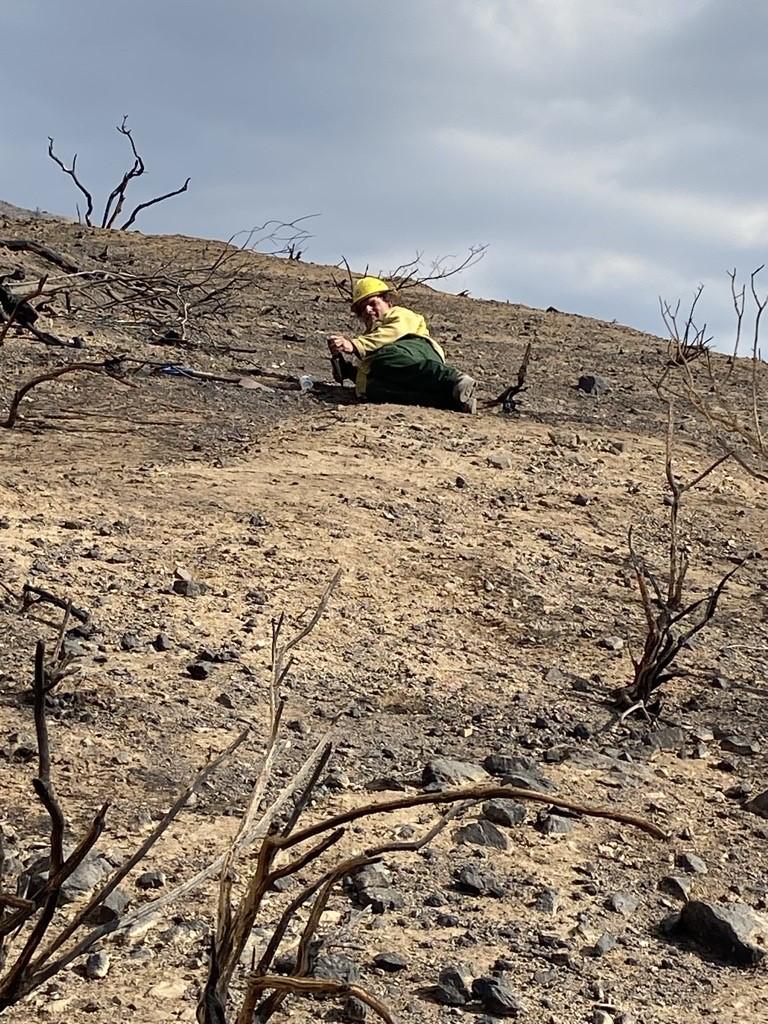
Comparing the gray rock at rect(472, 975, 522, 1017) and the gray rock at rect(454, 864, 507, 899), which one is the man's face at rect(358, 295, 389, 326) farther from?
the gray rock at rect(472, 975, 522, 1017)

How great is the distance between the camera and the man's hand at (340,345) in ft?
20.7

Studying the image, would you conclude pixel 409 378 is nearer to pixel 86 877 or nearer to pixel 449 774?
pixel 449 774

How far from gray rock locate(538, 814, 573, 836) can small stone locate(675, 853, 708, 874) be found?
0.77ft

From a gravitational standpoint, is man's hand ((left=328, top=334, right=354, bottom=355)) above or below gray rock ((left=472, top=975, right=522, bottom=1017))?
above

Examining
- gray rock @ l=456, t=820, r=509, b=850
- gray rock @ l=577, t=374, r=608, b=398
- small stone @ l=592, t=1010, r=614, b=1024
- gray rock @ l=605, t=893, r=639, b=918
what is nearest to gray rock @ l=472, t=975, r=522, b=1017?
small stone @ l=592, t=1010, r=614, b=1024

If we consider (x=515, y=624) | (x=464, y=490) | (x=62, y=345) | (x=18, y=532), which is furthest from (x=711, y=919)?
(x=62, y=345)

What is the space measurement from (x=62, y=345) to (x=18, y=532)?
3.10 m

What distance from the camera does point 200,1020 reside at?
1468 millimetres

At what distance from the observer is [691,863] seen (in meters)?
2.41

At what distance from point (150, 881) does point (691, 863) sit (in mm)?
1096

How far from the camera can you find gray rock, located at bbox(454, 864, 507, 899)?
2219mm

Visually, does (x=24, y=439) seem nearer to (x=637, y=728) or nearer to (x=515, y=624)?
(x=515, y=624)

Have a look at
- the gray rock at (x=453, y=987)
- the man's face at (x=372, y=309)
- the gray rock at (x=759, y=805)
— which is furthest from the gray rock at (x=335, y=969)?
the man's face at (x=372, y=309)

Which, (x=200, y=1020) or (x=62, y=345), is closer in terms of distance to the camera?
(x=200, y=1020)
